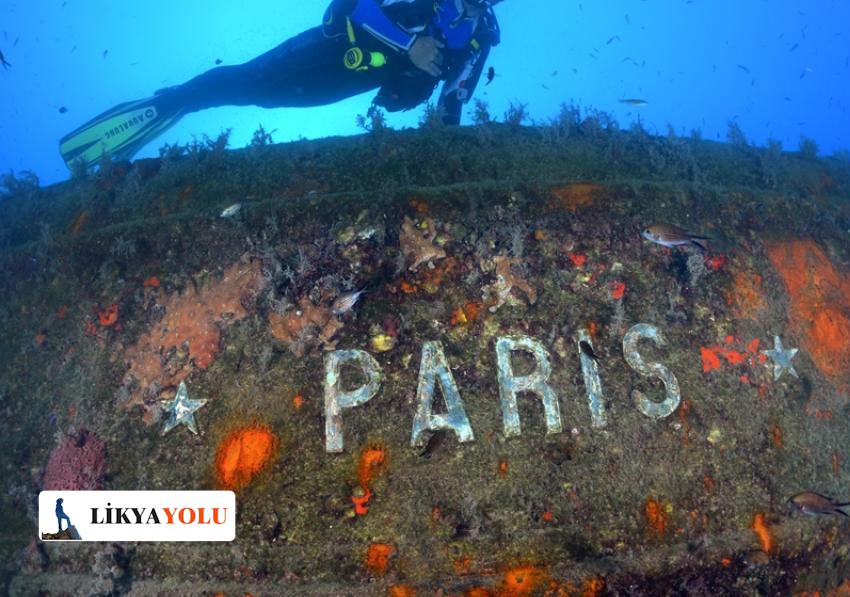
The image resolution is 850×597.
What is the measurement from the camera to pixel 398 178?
162 inches

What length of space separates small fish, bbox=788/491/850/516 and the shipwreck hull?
3.3 inches

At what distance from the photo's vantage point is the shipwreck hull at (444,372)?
3062 millimetres

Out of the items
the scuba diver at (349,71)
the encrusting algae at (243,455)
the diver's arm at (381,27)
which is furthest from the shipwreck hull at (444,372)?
the diver's arm at (381,27)

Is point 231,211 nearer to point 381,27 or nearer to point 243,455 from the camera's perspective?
point 243,455

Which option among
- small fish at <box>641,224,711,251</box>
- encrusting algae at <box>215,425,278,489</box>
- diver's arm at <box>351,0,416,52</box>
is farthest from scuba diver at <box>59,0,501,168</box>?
encrusting algae at <box>215,425,278,489</box>

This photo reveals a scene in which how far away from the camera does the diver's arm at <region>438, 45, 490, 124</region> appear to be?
23.8ft

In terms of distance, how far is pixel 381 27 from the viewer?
654cm

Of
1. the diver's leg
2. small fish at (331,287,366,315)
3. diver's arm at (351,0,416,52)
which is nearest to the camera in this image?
small fish at (331,287,366,315)

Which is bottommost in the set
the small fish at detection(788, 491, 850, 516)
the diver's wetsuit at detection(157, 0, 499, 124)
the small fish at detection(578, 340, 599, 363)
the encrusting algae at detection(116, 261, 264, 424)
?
the small fish at detection(788, 491, 850, 516)

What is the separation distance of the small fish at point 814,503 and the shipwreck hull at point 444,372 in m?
0.08

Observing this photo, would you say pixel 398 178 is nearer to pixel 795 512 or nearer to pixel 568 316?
pixel 568 316

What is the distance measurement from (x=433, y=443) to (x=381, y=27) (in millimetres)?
5584

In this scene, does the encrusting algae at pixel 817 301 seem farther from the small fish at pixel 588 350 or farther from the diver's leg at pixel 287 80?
the diver's leg at pixel 287 80

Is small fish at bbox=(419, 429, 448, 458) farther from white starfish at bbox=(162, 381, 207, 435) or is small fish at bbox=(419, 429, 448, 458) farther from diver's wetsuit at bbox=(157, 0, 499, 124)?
diver's wetsuit at bbox=(157, 0, 499, 124)
